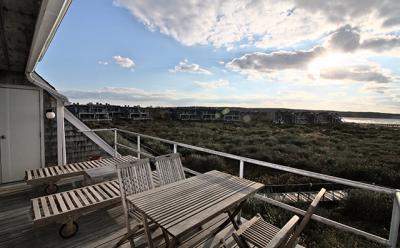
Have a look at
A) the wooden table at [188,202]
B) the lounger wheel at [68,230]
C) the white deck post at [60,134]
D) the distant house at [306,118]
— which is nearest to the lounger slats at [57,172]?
the white deck post at [60,134]

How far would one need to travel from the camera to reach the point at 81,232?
2.61 metres

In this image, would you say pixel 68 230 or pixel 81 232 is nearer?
pixel 68 230

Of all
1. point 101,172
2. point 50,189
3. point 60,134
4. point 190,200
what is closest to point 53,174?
point 50,189

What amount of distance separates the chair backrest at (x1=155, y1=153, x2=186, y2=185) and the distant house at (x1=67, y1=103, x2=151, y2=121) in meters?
26.7

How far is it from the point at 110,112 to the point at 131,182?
110 feet

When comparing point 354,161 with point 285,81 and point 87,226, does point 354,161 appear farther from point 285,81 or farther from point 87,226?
point 87,226

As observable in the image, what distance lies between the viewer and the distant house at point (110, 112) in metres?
28.0

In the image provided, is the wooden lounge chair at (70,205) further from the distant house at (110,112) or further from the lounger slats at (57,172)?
the distant house at (110,112)

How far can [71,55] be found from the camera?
737cm

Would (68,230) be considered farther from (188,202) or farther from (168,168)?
(188,202)

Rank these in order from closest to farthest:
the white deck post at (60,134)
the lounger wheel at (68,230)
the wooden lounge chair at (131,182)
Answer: the wooden lounge chair at (131,182) < the lounger wheel at (68,230) < the white deck post at (60,134)

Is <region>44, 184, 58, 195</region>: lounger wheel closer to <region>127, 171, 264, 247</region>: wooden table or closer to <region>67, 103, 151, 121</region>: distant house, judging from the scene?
<region>127, 171, 264, 247</region>: wooden table

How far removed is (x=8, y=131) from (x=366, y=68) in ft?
39.7

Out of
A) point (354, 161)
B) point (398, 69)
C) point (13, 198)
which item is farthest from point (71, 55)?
point (354, 161)
